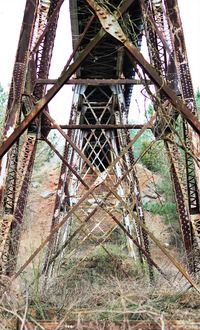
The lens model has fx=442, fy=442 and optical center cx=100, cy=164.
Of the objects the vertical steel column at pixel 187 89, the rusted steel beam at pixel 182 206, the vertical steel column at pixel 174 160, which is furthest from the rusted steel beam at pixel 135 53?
the rusted steel beam at pixel 182 206

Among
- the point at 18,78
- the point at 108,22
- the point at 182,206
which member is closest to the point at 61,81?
the point at 108,22

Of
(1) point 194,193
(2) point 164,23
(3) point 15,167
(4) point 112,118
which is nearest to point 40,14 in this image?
(2) point 164,23

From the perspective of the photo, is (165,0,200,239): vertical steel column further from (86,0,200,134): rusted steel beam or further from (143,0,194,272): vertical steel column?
(86,0,200,134): rusted steel beam

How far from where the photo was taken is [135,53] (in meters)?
3.64

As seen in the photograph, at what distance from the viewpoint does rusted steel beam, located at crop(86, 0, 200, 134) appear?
3.63m

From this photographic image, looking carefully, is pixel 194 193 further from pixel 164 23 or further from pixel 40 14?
pixel 40 14

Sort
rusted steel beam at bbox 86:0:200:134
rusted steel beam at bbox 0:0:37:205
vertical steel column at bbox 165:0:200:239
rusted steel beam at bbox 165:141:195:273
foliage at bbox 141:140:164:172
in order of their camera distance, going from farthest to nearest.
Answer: foliage at bbox 141:140:164:172
rusted steel beam at bbox 165:141:195:273
rusted steel beam at bbox 0:0:37:205
vertical steel column at bbox 165:0:200:239
rusted steel beam at bbox 86:0:200:134

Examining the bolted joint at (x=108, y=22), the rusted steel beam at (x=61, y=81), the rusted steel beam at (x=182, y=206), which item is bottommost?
the rusted steel beam at (x=182, y=206)

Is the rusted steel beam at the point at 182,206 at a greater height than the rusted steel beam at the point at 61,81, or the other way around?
the rusted steel beam at the point at 61,81

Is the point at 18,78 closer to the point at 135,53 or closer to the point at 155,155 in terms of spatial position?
the point at 135,53

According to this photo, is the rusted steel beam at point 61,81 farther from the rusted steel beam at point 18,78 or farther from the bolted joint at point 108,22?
the rusted steel beam at point 18,78

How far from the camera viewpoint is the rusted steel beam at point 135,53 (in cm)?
363

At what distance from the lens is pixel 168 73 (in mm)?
5906

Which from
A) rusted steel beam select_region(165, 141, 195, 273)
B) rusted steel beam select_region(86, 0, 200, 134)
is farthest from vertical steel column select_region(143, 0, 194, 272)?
rusted steel beam select_region(86, 0, 200, 134)
